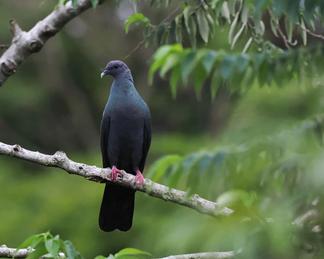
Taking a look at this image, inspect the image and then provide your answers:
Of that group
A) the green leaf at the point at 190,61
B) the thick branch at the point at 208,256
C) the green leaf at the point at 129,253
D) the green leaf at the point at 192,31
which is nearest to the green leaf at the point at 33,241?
the green leaf at the point at 129,253

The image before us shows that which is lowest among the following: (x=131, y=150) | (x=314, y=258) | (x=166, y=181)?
(x=314, y=258)

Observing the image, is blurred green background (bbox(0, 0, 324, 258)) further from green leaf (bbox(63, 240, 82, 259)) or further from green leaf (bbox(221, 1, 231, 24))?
green leaf (bbox(221, 1, 231, 24))

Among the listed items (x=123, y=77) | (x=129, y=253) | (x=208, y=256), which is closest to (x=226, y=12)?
(x=123, y=77)

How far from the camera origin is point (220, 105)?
1438 centimetres

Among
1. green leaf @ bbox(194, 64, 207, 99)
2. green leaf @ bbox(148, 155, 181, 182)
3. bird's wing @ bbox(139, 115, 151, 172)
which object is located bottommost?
green leaf @ bbox(148, 155, 181, 182)

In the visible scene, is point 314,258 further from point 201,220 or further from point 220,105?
point 220,105

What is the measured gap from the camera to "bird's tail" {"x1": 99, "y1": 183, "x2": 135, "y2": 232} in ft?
20.5

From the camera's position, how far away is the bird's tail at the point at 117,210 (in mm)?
6250

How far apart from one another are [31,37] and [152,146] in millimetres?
6363

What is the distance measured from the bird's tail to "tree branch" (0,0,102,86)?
108cm

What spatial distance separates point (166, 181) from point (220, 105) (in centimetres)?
1151

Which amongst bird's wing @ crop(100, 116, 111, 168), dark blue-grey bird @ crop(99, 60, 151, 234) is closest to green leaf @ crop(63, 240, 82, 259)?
dark blue-grey bird @ crop(99, 60, 151, 234)

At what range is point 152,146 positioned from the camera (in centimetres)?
1227

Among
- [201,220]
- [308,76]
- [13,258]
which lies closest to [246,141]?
[201,220]
